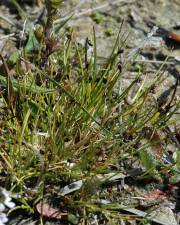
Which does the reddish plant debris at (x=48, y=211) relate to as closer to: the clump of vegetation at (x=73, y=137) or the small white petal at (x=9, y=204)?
the clump of vegetation at (x=73, y=137)

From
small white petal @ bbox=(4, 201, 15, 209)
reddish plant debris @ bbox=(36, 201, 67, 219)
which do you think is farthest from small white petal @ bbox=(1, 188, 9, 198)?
reddish plant debris @ bbox=(36, 201, 67, 219)

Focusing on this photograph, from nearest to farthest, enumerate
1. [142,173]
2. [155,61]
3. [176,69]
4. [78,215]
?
1. [78,215]
2. [142,173]
3. [155,61]
4. [176,69]

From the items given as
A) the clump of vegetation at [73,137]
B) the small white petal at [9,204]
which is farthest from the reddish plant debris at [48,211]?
the small white petal at [9,204]

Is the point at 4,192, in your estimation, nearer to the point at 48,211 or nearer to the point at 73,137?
the point at 48,211

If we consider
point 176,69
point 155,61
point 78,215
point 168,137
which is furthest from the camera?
point 176,69

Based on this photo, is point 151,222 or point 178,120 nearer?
point 151,222

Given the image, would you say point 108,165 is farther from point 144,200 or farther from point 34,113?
point 34,113

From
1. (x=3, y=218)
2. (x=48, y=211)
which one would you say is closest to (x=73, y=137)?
(x=48, y=211)

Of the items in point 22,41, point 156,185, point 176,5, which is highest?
point 176,5

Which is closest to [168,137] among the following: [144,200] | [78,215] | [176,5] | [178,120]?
[178,120]
